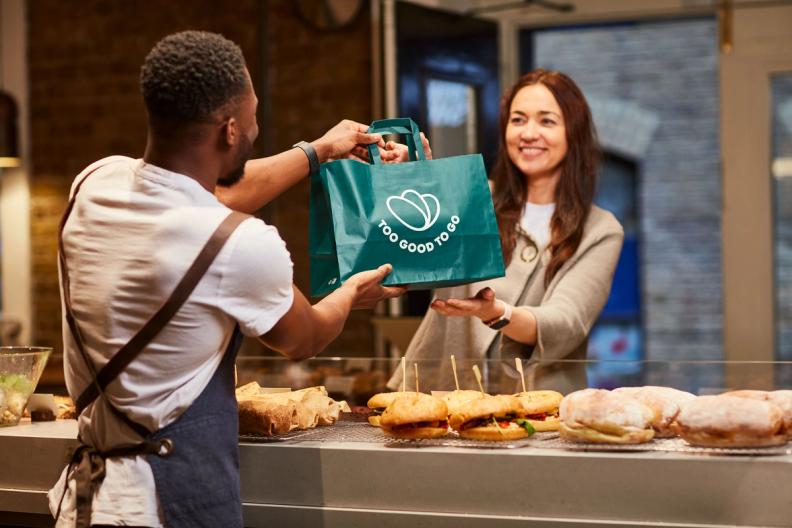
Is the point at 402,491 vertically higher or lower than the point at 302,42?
lower

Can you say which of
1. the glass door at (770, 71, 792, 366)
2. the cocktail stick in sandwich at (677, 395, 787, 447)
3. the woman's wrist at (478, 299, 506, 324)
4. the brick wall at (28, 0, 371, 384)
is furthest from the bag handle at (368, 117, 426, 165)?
the glass door at (770, 71, 792, 366)

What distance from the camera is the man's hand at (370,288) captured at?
77.2 inches

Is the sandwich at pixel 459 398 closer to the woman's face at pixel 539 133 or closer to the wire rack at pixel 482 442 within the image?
the wire rack at pixel 482 442

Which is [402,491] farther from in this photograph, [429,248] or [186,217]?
[186,217]

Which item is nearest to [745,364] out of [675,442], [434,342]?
[675,442]

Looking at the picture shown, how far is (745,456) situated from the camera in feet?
5.57

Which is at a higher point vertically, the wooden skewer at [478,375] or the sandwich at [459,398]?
the wooden skewer at [478,375]

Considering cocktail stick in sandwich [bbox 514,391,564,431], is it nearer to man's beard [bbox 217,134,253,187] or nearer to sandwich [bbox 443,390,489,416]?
sandwich [bbox 443,390,489,416]

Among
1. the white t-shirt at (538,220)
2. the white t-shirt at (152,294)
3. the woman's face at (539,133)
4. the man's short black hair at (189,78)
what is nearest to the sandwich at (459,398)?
the white t-shirt at (152,294)

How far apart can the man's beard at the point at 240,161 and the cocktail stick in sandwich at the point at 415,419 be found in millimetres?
497

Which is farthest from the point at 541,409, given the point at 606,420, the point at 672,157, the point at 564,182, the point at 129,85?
the point at 672,157

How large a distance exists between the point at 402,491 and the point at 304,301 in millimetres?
383

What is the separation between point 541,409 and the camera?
78.9 inches

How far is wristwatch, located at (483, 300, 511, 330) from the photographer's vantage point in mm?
2496
